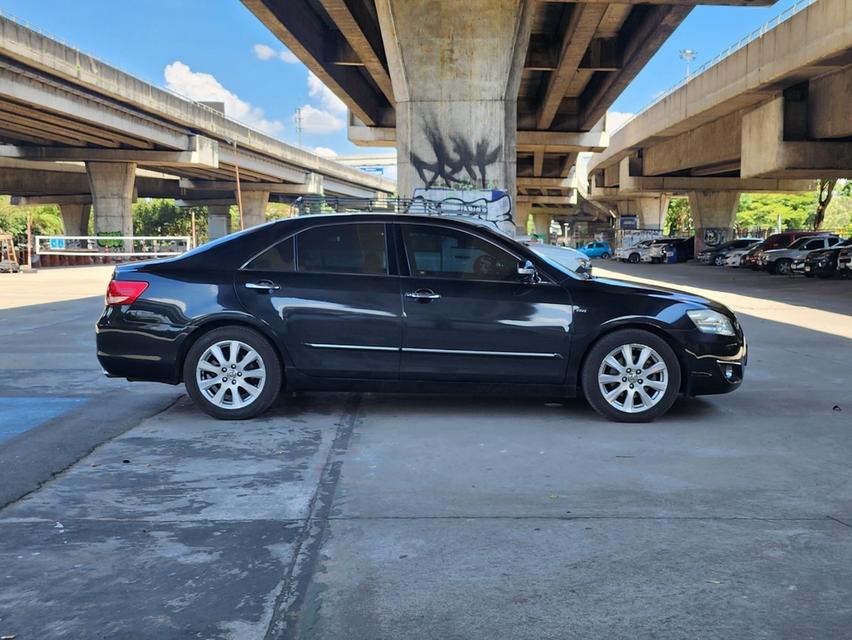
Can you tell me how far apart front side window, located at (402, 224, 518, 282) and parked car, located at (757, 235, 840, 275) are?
2819 cm

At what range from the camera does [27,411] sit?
6461 mm

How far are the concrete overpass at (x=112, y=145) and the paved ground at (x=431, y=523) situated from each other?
2838 centimetres

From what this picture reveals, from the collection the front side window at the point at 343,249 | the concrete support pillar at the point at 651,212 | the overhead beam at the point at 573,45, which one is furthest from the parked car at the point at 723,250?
the front side window at the point at 343,249

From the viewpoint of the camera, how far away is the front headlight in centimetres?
624

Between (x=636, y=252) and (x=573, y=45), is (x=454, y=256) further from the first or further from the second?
(x=636, y=252)

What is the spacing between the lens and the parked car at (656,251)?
4788 cm

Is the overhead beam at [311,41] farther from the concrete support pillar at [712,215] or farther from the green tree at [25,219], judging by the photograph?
the green tree at [25,219]

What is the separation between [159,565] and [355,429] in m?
2.59

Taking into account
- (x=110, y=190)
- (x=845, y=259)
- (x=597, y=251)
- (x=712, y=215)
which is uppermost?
(x=110, y=190)

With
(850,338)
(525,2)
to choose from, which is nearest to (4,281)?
(525,2)

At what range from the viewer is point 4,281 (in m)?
25.1

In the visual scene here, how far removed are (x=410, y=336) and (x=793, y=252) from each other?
97.7ft

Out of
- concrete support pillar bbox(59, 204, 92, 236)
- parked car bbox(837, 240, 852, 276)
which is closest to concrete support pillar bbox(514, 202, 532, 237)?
concrete support pillar bbox(59, 204, 92, 236)

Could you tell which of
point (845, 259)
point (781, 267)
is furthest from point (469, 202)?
point (781, 267)
